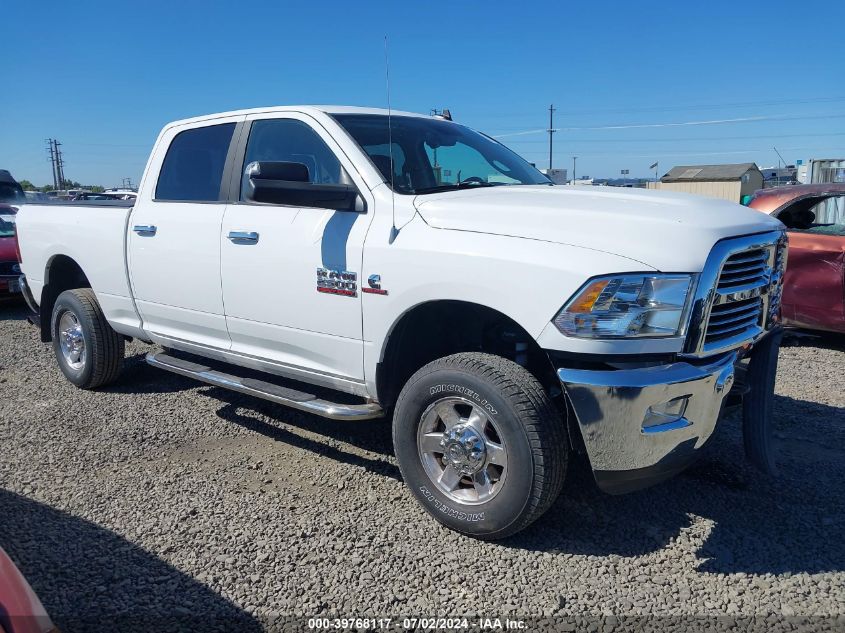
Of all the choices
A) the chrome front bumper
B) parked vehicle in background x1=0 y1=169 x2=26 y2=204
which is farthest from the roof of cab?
parked vehicle in background x1=0 y1=169 x2=26 y2=204

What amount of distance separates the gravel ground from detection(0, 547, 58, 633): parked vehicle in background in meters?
0.91

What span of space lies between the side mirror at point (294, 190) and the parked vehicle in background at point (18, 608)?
6.59 ft

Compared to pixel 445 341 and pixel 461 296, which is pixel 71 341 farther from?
pixel 461 296

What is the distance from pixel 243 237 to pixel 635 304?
233 centimetres

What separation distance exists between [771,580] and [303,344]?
2532mm

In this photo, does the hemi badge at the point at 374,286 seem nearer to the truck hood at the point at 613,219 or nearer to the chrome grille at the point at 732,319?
the truck hood at the point at 613,219

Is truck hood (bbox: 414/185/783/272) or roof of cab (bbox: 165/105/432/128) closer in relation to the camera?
truck hood (bbox: 414/185/783/272)

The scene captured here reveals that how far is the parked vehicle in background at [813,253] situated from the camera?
6496 mm

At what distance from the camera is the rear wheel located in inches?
219

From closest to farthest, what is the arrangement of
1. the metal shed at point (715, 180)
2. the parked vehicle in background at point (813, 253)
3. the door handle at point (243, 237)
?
the door handle at point (243, 237), the parked vehicle in background at point (813, 253), the metal shed at point (715, 180)

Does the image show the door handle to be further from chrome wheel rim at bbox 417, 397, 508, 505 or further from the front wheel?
chrome wheel rim at bbox 417, 397, 508, 505

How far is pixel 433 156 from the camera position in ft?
13.9

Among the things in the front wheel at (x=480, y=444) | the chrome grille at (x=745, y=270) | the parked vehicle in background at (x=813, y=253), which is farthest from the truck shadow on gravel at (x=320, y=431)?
the parked vehicle in background at (x=813, y=253)

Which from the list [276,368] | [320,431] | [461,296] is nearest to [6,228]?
[320,431]
